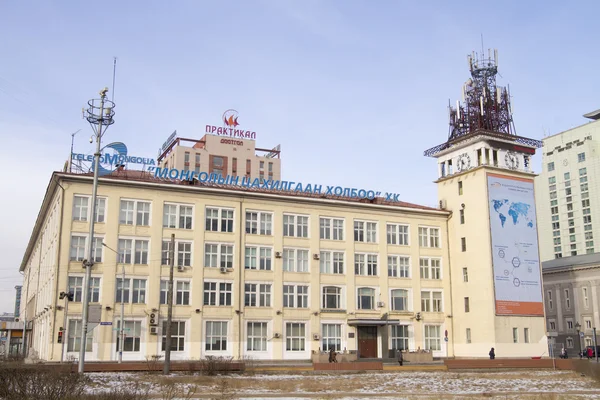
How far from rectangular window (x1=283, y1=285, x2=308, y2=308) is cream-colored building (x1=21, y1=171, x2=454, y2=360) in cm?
11

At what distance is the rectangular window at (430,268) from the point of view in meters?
65.6

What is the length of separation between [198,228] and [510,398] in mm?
36176

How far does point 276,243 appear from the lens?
59.2 m

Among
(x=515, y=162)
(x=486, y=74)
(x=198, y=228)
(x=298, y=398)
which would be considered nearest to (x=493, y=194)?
(x=515, y=162)

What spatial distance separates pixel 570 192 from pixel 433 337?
97.0m

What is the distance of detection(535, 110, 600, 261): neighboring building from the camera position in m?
140

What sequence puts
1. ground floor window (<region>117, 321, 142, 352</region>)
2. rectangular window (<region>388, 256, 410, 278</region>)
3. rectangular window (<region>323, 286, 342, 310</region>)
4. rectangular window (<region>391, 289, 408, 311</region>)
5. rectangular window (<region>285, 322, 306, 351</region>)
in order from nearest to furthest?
ground floor window (<region>117, 321, 142, 352</region>) → rectangular window (<region>285, 322, 306, 351</region>) → rectangular window (<region>323, 286, 342, 310</region>) → rectangular window (<region>391, 289, 408, 311</region>) → rectangular window (<region>388, 256, 410, 278</region>)

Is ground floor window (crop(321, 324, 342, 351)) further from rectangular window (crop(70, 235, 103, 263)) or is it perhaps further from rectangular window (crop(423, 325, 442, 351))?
rectangular window (crop(70, 235, 103, 263))

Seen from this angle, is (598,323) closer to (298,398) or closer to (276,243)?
(276,243)

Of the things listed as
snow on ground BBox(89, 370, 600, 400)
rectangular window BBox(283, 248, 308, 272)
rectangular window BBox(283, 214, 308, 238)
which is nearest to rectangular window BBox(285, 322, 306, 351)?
rectangular window BBox(283, 248, 308, 272)

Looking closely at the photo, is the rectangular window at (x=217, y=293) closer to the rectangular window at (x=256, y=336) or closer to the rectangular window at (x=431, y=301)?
the rectangular window at (x=256, y=336)

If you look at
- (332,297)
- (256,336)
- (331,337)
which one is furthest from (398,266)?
(256,336)

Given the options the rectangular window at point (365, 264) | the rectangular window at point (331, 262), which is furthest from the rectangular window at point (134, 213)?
the rectangular window at point (365, 264)

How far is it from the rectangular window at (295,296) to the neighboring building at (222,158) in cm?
6530
